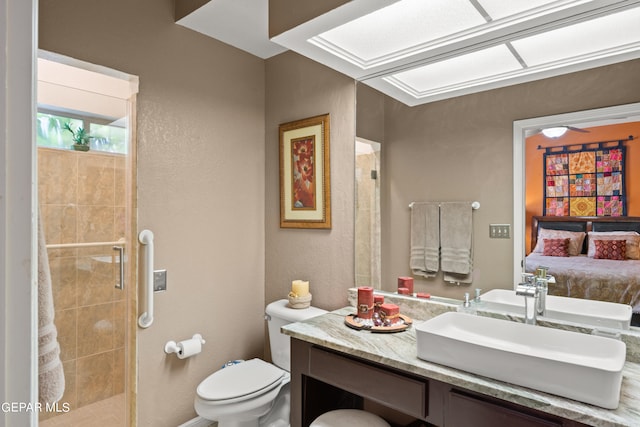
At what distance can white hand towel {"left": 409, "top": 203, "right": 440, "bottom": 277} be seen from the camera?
181 cm

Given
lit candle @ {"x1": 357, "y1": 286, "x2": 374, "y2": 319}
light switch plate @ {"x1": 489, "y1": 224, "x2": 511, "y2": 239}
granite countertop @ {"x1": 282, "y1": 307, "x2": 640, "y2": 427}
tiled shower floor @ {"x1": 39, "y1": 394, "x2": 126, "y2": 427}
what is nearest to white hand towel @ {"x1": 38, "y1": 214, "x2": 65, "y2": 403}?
granite countertop @ {"x1": 282, "y1": 307, "x2": 640, "y2": 427}

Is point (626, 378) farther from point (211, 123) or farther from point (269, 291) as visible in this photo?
point (211, 123)

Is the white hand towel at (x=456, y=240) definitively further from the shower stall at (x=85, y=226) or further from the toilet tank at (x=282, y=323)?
the shower stall at (x=85, y=226)

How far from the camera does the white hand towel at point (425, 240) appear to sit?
181 centimetres

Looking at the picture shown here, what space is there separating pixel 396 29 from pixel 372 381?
4.77 ft

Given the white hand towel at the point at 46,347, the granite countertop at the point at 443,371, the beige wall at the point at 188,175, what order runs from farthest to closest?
the beige wall at the point at 188,175
the granite countertop at the point at 443,371
the white hand towel at the point at 46,347

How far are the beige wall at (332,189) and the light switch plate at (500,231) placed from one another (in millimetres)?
795

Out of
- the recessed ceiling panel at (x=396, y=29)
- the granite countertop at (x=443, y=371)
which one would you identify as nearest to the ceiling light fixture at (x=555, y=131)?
the recessed ceiling panel at (x=396, y=29)

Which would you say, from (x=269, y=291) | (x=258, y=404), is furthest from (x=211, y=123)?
(x=258, y=404)

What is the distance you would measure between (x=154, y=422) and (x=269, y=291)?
1018 mm

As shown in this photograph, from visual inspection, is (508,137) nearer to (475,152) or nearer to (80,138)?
(475,152)

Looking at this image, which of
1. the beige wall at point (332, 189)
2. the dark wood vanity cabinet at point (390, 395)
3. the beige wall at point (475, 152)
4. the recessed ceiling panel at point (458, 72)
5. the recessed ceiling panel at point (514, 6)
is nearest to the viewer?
the dark wood vanity cabinet at point (390, 395)

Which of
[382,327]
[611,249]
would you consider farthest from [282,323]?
[611,249]

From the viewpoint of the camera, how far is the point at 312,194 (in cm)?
239
